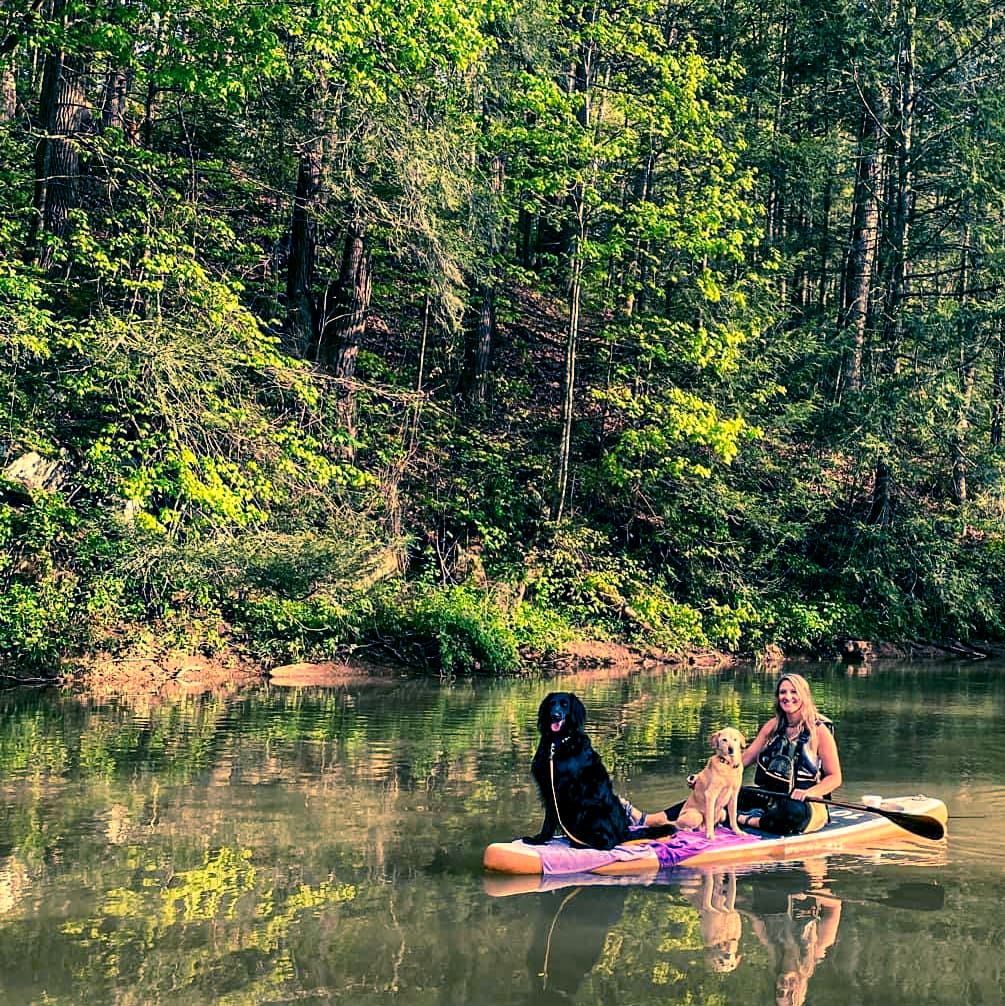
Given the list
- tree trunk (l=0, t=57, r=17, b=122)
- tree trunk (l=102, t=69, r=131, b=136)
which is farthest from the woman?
tree trunk (l=0, t=57, r=17, b=122)

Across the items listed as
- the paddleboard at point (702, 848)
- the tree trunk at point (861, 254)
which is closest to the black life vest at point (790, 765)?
the paddleboard at point (702, 848)

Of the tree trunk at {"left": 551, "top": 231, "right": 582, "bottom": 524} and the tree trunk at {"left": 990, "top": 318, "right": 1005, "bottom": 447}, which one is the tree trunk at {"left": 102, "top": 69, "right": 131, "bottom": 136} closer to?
the tree trunk at {"left": 551, "top": 231, "right": 582, "bottom": 524}

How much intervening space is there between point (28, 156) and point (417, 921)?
1498 centimetres

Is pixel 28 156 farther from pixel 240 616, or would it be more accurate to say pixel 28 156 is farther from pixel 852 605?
pixel 852 605

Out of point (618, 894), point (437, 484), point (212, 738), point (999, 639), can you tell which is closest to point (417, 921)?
point (618, 894)

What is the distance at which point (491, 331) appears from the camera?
25922 millimetres

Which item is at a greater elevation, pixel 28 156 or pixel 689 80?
pixel 689 80

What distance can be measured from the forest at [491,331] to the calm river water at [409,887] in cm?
427

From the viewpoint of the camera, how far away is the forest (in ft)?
55.3

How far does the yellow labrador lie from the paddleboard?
0.39 ft

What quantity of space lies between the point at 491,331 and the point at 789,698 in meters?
17.6

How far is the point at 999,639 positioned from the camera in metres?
26.1

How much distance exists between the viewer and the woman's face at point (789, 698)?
9.16 m

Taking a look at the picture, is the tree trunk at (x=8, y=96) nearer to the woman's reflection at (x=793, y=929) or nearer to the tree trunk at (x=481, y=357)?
the tree trunk at (x=481, y=357)
